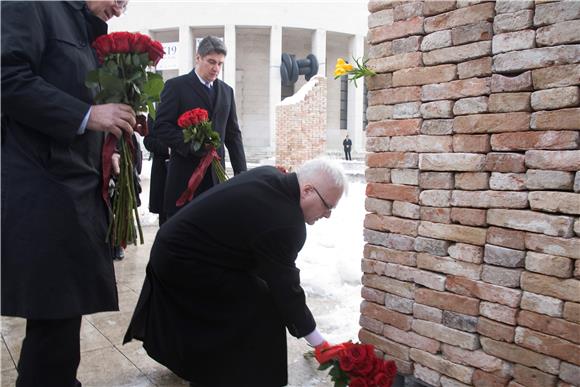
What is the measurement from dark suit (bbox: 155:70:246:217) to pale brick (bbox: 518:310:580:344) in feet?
7.14

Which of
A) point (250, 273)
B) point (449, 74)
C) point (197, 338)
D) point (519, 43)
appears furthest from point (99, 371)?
point (519, 43)

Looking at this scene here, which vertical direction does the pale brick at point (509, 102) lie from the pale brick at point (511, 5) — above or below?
below

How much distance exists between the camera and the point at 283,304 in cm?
212

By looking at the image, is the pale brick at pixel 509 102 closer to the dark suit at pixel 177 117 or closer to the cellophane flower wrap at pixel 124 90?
the cellophane flower wrap at pixel 124 90

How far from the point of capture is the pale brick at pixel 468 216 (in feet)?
7.43

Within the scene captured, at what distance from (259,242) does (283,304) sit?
274 millimetres

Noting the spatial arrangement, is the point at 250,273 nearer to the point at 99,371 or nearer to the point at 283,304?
the point at 283,304

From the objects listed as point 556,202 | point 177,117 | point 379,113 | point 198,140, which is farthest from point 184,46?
point 556,202

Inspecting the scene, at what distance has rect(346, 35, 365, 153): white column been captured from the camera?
30.5 meters

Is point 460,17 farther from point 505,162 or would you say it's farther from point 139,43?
point 139,43

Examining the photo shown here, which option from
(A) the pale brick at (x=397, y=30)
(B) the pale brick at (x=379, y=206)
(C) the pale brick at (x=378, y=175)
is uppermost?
(A) the pale brick at (x=397, y=30)

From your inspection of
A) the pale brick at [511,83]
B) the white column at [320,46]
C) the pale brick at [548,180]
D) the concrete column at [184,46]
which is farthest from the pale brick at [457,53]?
the concrete column at [184,46]

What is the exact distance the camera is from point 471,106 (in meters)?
2.28

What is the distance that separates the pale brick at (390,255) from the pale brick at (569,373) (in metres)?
0.78
